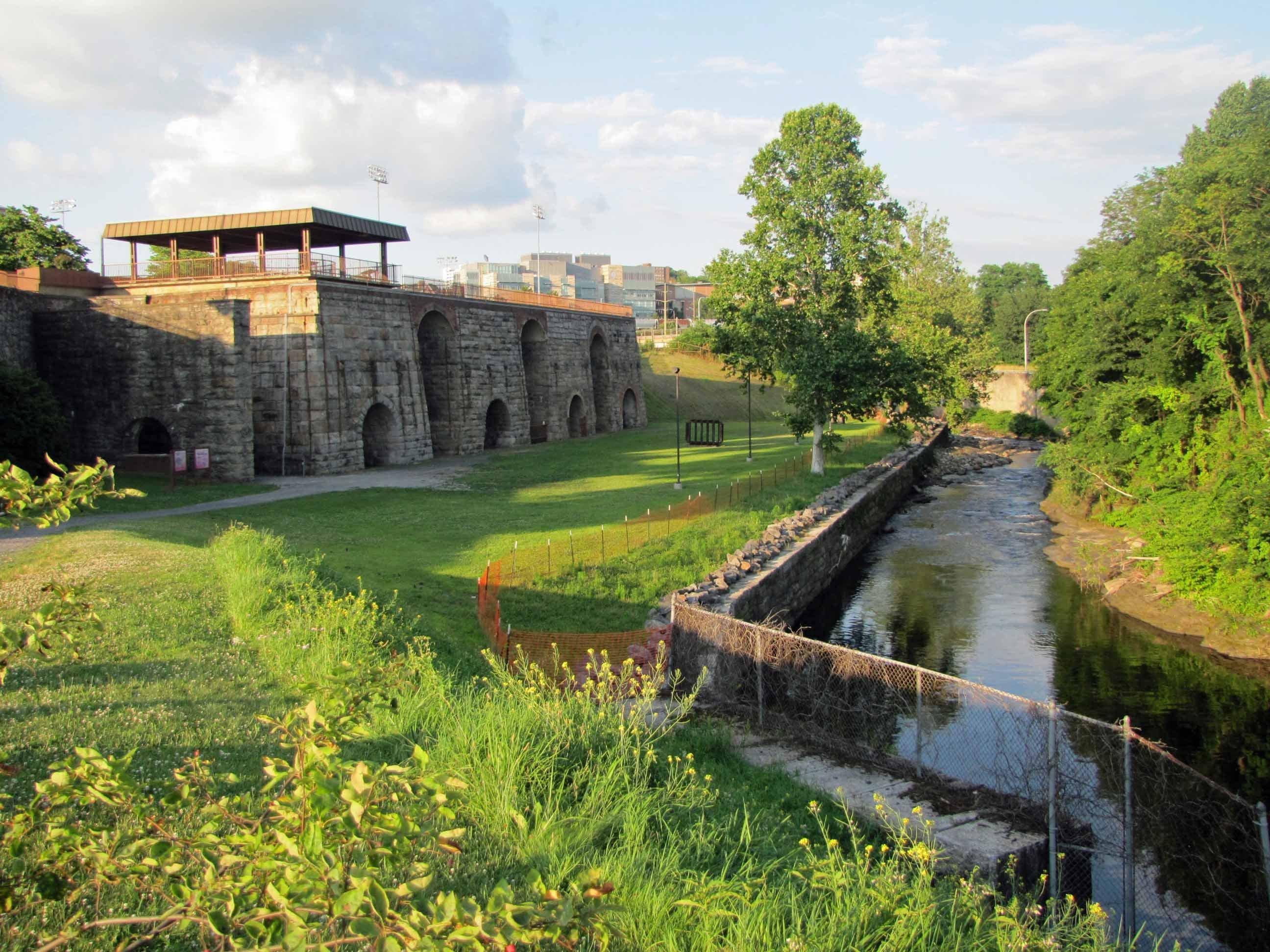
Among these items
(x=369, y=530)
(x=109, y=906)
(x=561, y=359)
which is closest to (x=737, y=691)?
(x=109, y=906)

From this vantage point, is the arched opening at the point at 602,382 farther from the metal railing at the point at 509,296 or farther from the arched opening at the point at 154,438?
the arched opening at the point at 154,438

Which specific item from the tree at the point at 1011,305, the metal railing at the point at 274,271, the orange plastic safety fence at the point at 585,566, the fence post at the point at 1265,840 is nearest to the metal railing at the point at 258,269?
the metal railing at the point at 274,271

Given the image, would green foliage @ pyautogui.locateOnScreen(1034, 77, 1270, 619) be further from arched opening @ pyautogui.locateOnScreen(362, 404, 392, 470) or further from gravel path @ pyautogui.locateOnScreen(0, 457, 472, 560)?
arched opening @ pyautogui.locateOnScreen(362, 404, 392, 470)

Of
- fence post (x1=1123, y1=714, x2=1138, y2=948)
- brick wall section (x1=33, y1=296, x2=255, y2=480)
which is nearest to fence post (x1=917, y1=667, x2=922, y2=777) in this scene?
fence post (x1=1123, y1=714, x2=1138, y2=948)

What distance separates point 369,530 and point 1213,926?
60.1 ft

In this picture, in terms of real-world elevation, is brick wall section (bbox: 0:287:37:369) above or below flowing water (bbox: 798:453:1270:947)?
above

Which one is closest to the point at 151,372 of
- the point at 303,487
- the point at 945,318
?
the point at 303,487

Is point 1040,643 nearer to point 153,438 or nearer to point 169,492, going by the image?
point 169,492

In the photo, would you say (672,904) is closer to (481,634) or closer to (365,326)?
(481,634)

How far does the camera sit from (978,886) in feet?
18.8

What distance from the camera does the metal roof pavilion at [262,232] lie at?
34.4 meters

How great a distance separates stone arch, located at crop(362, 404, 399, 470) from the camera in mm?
36531

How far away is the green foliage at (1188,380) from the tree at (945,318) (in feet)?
52.9

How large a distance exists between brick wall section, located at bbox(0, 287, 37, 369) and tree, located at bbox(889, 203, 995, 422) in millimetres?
37079
